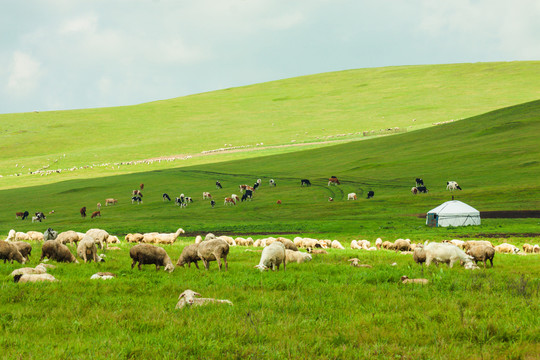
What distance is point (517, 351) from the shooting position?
7.22 meters

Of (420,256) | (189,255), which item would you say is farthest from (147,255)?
(420,256)

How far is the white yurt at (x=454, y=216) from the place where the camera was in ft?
140

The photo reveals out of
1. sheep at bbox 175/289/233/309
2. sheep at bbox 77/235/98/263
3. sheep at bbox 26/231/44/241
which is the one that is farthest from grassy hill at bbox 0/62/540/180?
sheep at bbox 175/289/233/309

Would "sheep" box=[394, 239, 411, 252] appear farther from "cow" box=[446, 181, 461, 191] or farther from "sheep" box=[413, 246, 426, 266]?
"cow" box=[446, 181, 461, 191]

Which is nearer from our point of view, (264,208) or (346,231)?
(346,231)

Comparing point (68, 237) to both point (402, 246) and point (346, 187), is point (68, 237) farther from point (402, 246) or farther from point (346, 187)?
point (346, 187)

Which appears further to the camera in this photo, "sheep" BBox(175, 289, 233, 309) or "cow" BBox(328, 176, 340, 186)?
"cow" BBox(328, 176, 340, 186)

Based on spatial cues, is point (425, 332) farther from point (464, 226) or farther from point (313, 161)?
point (313, 161)

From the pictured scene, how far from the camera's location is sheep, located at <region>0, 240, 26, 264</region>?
15.1m

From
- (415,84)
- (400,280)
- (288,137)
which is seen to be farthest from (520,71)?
(400,280)

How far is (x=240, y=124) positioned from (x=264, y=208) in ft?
298

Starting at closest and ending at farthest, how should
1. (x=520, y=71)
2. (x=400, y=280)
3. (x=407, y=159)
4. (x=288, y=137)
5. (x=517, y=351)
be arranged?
(x=517, y=351), (x=400, y=280), (x=407, y=159), (x=288, y=137), (x=520, y=71)

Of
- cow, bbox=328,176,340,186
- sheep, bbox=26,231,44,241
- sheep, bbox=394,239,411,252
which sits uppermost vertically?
cow, bbox=328,176,340,186

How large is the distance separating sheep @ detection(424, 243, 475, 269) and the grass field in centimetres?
91
